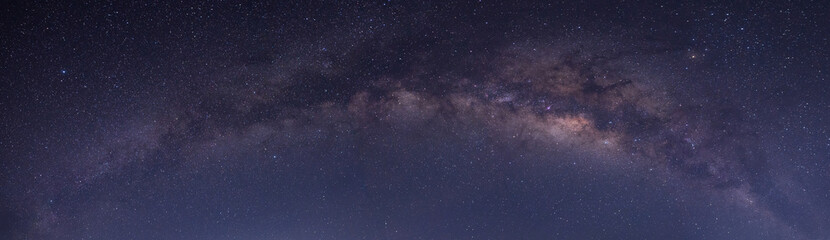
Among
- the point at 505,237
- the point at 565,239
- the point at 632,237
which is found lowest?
the point at 632,237

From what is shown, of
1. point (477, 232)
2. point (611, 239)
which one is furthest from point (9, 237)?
point (611, 239)

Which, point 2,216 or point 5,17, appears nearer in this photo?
point 5,17

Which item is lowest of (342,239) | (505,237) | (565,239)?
(565,239)

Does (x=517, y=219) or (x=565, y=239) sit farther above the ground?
(x=517, y=219)

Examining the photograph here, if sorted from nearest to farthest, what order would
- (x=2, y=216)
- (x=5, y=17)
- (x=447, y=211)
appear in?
(x=5, y=17), (x=2, y=216), (x=447, y=211)

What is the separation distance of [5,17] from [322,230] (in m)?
13.1

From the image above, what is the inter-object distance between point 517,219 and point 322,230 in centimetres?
891

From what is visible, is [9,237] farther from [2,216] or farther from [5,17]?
[5,17]

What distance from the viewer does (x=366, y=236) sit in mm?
16156

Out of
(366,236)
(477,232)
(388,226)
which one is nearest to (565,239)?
(477,232)

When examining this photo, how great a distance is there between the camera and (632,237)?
16.1 m

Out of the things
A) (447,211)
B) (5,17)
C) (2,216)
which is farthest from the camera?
(447,211)

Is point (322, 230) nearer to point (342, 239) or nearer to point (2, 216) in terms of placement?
point (342, 239)

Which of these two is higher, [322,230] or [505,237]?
[322,230]
